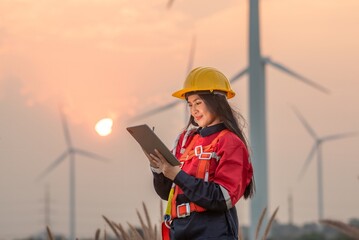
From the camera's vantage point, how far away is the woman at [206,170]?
751 cm

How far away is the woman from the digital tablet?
0.15 ft

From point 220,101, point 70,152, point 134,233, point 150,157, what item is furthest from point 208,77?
point 70,152

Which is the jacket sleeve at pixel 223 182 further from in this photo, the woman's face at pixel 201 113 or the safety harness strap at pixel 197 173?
the woman's face at pixel 201 113

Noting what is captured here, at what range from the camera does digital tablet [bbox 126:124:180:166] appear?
749cm

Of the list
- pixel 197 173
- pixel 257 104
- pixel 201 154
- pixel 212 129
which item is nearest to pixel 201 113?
pixel 212 129

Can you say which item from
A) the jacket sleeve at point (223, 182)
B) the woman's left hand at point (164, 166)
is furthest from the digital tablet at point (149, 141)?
the jacket sleeve at point (223, 182)

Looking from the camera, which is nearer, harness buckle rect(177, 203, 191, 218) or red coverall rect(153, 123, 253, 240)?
red coverall rect(153, 123, 253, 240)

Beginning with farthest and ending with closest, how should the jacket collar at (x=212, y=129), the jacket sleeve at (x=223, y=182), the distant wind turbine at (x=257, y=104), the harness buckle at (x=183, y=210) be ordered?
the distant wind turbine at (x=257, y=104) → the jacket collar at (x=212, y=129) → the harness buckle at (x=183, y=210) → the jacket sleeve at (x=223, y=182)

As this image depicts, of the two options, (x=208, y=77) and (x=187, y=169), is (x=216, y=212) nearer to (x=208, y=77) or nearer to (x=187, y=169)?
(x=187, y=169)

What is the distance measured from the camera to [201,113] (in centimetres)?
786

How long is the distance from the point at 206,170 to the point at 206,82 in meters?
0.62

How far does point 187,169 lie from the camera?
7684 millimetres

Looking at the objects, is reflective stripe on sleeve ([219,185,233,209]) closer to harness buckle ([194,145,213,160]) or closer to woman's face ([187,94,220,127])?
harness buckle ([194,145,213,160])

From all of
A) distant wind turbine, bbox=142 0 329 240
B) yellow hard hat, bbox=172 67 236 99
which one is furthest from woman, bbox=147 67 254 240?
distant wind turbine, bbox=142 0 329 240
